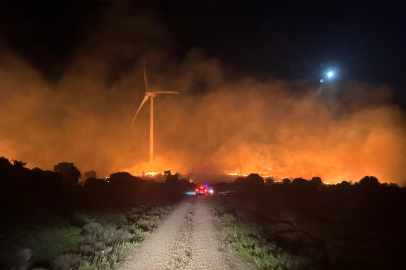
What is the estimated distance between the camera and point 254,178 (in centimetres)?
6488

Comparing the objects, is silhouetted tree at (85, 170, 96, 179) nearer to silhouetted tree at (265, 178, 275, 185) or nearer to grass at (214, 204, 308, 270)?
silhouetted tree at (265, 178, 275, 185)

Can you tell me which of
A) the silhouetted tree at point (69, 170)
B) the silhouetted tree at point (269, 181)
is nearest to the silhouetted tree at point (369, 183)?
the silhouetted tree at point (269, 181)

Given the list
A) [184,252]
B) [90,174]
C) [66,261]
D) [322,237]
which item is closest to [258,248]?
[184,252]

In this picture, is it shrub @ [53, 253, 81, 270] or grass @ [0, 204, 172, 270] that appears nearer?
shrub @ [53, 253, 81, 270]

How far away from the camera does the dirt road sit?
9206 mm

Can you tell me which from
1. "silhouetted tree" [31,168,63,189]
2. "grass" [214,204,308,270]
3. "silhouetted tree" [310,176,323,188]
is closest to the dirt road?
"grass" [214,204,308,270]

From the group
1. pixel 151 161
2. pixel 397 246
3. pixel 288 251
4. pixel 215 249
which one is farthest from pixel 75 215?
pixel 151 161

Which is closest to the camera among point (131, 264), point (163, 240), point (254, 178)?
point (131, 264)

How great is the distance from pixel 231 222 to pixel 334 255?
683cm

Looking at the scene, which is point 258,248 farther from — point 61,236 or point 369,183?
point 369,183

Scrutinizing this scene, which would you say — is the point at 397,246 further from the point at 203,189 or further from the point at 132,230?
the point at 203,189

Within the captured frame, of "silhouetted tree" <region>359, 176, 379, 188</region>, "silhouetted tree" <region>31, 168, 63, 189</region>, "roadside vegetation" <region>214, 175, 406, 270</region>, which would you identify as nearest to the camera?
"roadside vegetation" <region>214, 175, 406, 270</region>

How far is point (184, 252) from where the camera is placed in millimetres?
10516

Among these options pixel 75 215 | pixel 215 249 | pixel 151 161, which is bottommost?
pixel 215 249
